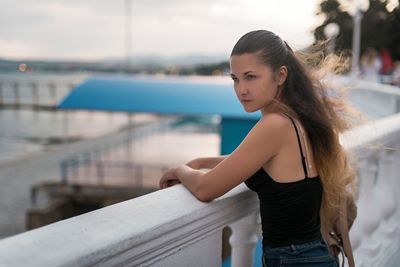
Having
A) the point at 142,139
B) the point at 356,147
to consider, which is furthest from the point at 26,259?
the point at 142,139

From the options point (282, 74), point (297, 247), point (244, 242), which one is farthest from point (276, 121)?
point (244, 242)

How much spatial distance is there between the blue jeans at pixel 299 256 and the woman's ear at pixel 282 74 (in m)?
0.61

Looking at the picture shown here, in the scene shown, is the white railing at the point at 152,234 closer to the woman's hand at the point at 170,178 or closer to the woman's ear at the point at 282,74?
the woman's hand at the point at 170,178

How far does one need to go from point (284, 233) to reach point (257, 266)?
855 mm

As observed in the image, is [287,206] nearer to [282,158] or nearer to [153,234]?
[282,158]

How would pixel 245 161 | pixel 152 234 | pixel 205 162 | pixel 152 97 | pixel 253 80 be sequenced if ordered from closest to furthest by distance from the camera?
pixel 152 234 < pixel 245 161 < pixel 253 80 < pixel 205 162 < pixel 152 97

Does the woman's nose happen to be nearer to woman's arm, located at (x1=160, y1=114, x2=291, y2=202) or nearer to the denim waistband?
woman's arm, located at (x1=160, y1=114, x2=291, y2=202)

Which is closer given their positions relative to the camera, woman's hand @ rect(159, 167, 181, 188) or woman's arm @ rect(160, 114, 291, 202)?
woman's arm @ rect(160, 114, 291, 202)

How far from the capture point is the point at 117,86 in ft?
54.6

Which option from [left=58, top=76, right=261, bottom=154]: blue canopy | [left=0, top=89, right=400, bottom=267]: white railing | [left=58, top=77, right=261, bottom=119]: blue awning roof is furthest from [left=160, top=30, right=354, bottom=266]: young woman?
[left=58, top=77, right=261, bottom=119]: blue awning roof

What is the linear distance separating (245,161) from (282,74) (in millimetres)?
394

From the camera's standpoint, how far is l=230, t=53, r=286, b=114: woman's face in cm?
183

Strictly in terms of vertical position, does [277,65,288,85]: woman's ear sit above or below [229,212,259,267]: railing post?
above

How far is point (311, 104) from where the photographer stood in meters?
1.93
